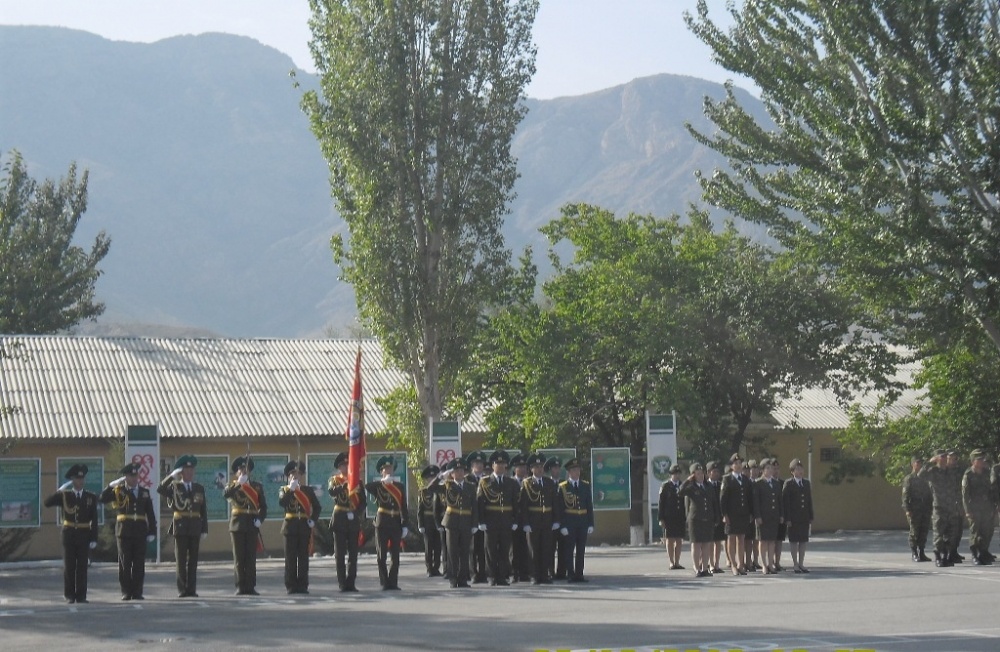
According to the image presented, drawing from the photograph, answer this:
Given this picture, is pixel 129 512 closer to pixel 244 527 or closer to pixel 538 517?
pixel 244 527

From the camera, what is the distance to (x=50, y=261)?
168 ft

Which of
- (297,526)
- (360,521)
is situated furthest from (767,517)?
(297,526)

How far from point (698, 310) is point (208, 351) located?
13.7 m

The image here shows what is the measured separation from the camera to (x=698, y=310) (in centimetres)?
2884

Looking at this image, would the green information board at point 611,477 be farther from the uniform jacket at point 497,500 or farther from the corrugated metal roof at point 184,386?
the uniform jacket at point 497,500

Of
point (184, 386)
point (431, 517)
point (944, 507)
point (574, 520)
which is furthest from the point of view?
point (184, 386)

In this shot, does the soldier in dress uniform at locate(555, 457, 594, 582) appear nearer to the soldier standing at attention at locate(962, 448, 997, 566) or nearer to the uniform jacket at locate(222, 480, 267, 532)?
the uniform jacket at locate(222, 480, 267, 532)

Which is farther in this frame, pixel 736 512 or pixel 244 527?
pixel 736 512

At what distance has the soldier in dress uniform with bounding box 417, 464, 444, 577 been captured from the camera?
1939cm

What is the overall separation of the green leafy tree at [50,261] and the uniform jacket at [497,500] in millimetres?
30576

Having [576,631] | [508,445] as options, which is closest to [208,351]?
[508,445]

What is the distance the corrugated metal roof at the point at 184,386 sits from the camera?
30141mm

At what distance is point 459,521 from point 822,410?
19843 millimetres

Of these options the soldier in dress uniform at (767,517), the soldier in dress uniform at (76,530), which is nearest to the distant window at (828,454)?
the soldier in dress uniform at (767,517)
